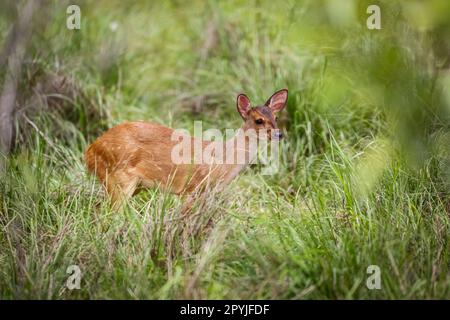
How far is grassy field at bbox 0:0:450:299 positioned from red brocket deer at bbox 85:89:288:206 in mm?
191

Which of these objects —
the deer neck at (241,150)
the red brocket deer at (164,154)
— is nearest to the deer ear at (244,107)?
the red brocket deer at (164,154)

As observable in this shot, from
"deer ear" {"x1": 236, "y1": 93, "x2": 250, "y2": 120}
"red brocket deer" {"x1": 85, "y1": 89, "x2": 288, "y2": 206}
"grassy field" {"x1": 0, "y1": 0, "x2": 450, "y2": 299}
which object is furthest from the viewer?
"deer ear" {"x1": 236, "y1": 93, "x2": 250, "y2": 120}

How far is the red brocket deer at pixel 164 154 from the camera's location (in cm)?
631

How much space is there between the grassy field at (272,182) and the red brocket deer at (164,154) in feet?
0.63

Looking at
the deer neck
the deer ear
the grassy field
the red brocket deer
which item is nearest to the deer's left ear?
the red brocket deer

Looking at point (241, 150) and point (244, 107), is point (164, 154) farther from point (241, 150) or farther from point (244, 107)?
point (244, 107)

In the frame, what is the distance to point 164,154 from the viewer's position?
6.46 metres

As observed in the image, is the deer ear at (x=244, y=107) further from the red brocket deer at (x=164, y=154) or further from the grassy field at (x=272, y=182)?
the grassy field at (x=272, y=182)

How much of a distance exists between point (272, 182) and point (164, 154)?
1.14 m

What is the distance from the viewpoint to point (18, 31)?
5.68 m

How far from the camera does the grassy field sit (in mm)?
4289

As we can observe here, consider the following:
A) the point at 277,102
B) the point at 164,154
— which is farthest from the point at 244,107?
the point at 164,154

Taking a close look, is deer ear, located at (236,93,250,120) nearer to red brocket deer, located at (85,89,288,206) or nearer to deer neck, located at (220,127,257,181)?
red brocket deer, located at (85,89,288,206)

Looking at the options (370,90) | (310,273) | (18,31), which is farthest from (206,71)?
(370,90)
